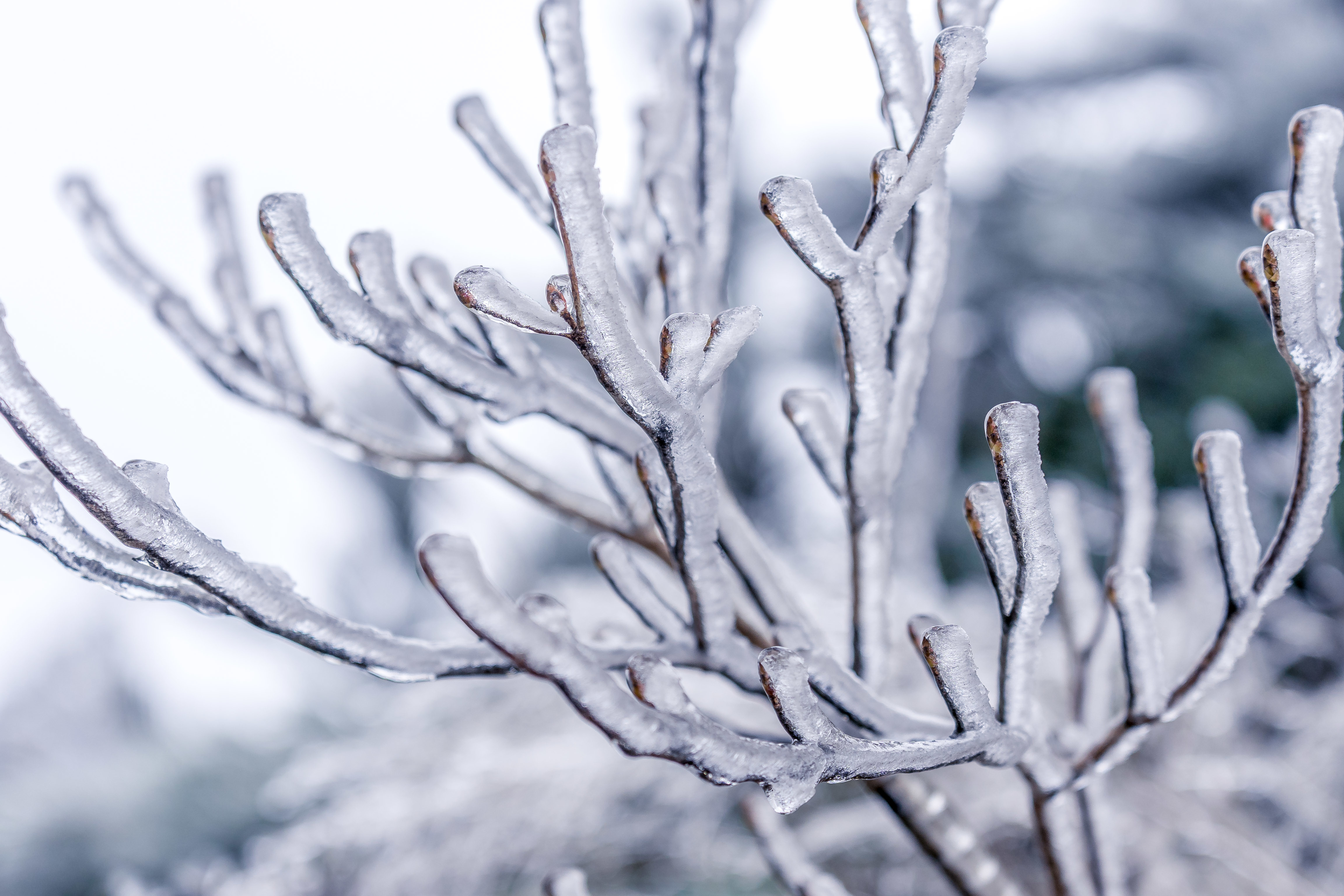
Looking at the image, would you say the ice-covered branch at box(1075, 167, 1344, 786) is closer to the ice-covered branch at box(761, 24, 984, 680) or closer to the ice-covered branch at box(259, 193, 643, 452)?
the ice-covered branch at box(761, 24, 984, 680)

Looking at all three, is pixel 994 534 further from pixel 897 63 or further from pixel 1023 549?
pixel 897 63

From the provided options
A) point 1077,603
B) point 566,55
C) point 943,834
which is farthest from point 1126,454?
point 566,55

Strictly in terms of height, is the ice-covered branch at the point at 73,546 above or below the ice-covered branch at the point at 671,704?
above

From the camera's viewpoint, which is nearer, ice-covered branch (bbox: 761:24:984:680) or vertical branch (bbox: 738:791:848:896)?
ice-covered branch (bbox: 761:24:984:680)

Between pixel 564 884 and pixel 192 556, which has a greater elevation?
pixel 192 556

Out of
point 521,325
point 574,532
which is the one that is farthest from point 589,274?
point 574,532

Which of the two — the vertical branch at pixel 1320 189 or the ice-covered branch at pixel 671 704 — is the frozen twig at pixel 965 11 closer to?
the vertical branch at pixel 1320 189

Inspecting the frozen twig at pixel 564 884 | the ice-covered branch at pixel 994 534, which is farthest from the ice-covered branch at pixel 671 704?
the frozen twig at pixel 564 884

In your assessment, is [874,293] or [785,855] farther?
[785,855]

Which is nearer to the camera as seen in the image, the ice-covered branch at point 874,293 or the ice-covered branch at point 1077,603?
the ice-covered branch at point 874,293

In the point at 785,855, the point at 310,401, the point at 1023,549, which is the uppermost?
the point at 310,401

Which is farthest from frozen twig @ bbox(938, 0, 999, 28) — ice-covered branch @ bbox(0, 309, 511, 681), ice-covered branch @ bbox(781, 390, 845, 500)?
ice-covered branch @ bbox(0, 309, 511, 681)
